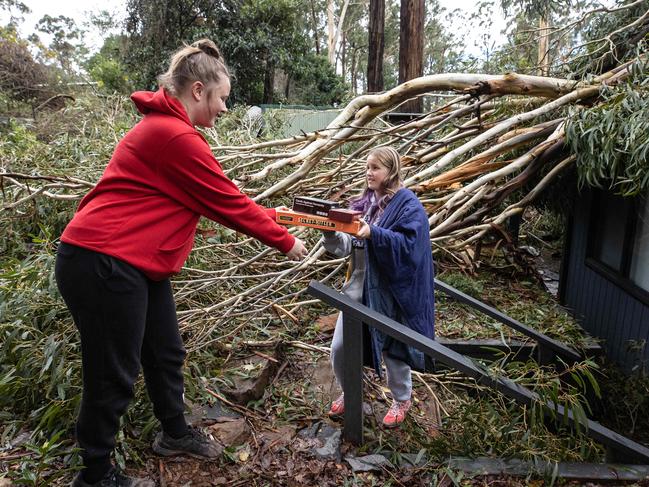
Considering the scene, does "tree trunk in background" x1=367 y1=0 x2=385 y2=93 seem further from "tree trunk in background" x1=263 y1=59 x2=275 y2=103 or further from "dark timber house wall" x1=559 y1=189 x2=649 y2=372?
"dark timber house wall" x1=559 y1=189 x2=649 y2=372

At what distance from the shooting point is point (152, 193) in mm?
1862

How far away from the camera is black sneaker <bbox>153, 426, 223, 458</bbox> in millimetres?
2383

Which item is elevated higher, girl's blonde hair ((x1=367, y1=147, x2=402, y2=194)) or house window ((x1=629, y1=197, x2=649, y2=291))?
girl's blonde hair ((x1=367, y1=147, x2=402, y2=194))

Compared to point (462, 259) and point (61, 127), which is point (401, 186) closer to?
point (462, 259)

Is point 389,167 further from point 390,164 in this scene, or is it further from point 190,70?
point 190,70

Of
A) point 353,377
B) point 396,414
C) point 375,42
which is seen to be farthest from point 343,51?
Result: point 353,377

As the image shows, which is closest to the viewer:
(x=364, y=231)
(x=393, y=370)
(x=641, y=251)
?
(x=364, y=231)

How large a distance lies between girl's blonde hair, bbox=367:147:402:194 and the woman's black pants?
1.13 metres

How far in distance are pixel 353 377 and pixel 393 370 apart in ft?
1.02

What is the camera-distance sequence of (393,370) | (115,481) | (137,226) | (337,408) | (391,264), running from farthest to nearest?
(337,408) → (393,370) → (391,264) → (115,481) → (137,226)

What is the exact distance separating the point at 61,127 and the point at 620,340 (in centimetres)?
800

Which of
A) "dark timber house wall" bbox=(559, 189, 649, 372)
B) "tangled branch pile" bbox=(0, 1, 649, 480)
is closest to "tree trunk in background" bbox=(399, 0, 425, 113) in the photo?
"tangled branch pile" bbox=(0, 1, 649, 480)

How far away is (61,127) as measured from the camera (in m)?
7.95

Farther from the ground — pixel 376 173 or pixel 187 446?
pixel 376 173
